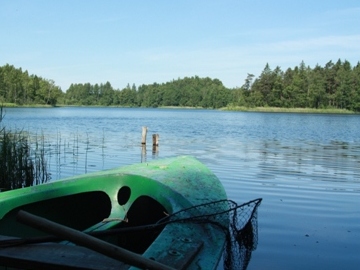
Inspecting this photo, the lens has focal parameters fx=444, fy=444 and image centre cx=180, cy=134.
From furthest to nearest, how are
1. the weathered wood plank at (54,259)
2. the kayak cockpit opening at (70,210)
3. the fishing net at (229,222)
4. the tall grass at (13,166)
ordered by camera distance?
the tall grass at (13,166), the kayak cockpit opening at (70,210), the fishing net at (229,222), the weathered wood plank at (54,259)

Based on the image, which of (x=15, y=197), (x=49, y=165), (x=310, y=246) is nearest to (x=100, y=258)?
(x=15, y=197)

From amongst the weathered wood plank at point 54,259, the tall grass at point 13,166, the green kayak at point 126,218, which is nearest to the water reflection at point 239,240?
the green kayak at point 126,218

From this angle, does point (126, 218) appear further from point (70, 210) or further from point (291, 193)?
point (291, 193)

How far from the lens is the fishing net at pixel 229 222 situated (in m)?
4.21

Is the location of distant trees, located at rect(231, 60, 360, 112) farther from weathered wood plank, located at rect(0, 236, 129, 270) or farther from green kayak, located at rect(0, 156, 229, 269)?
weathered wood plank, located at rect(0, 236, 129, 270)

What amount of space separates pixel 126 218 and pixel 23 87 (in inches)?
4529

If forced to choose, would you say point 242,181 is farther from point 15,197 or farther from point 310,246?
point 15,197

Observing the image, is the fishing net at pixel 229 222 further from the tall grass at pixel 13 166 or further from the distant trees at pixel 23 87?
the distant trees at pixel 23 87

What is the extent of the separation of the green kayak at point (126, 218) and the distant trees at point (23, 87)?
341 feet

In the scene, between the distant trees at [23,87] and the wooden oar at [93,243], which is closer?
the wooden oar at [93,243]

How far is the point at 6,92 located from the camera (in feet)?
351

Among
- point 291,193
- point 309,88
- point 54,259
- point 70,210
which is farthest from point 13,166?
point 309,88

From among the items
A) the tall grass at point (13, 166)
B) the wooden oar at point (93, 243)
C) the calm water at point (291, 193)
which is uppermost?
the wooden oar at point (93, 243)

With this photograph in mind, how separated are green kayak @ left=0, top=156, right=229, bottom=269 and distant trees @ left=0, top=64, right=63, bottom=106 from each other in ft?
341
